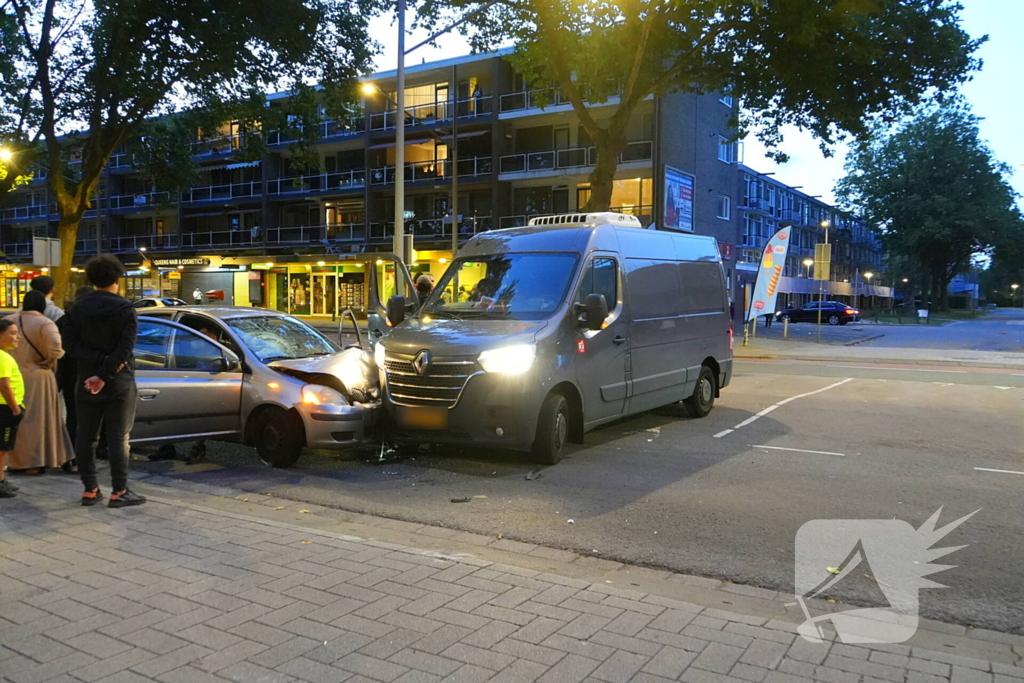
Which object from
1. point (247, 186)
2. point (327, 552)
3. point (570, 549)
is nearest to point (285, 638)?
point (327, 552)

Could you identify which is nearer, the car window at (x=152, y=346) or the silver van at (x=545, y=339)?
the silver van at (x=545, y=339)

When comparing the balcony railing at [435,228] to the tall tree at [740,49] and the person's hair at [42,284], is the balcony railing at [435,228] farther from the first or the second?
the person's hair at [42,284]

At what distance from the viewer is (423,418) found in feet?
24.2

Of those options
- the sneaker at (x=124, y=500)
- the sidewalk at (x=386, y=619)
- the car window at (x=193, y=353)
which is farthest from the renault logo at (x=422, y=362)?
the sneaker at (x=124, y=500)

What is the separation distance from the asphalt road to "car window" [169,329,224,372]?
1.02 metres

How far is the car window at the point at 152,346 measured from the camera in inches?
301

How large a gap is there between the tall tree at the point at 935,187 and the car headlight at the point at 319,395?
57.1m

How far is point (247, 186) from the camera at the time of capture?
45250 mm

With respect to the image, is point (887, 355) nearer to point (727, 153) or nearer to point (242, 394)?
point (727, 153)

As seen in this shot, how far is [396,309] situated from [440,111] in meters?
31.5

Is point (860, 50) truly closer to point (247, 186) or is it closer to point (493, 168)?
point (493, 168)

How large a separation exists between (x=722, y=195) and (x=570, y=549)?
3585 cm

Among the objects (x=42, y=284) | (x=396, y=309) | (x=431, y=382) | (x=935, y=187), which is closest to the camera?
(x=42, y=284)

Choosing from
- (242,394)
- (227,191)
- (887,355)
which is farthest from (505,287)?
(227,191)
